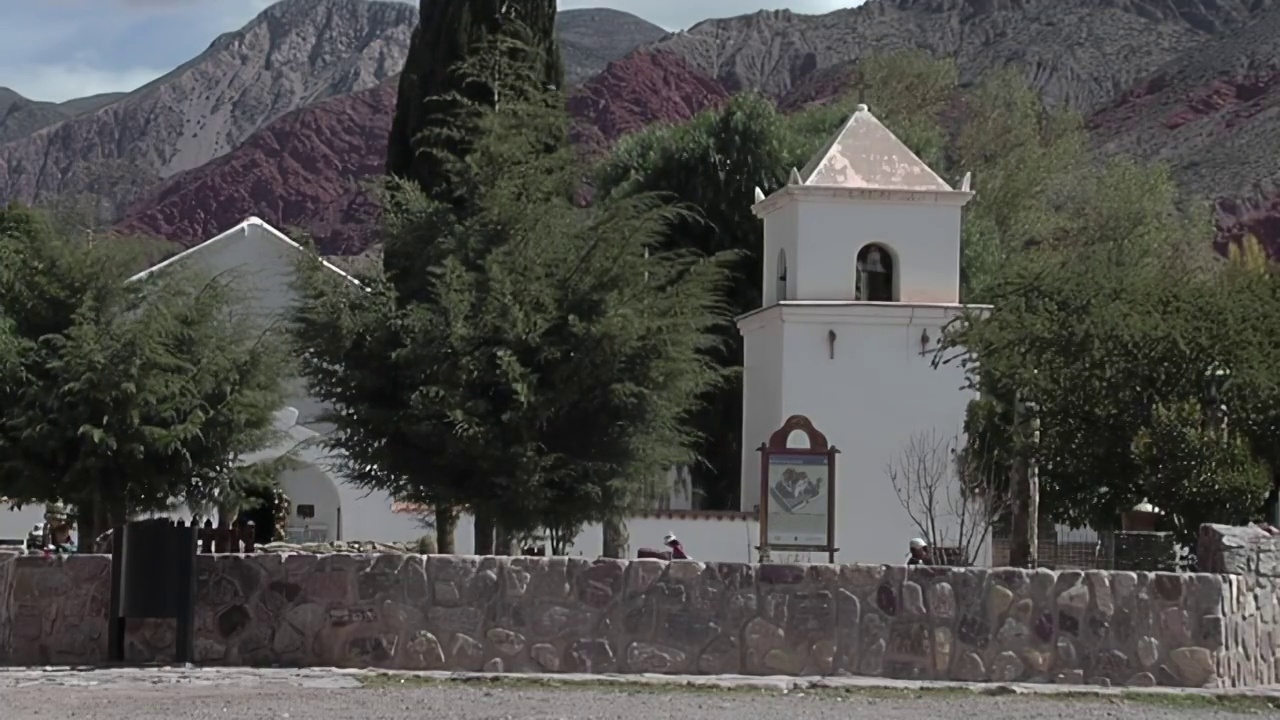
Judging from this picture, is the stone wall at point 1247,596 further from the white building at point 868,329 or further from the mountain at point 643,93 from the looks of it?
the mountain at point 643,93

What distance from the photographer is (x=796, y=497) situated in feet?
88.7

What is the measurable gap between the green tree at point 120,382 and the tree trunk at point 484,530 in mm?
3638

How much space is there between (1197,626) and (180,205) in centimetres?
13919

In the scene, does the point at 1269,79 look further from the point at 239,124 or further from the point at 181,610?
the point at 181,610

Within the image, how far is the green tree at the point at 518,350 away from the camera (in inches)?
842

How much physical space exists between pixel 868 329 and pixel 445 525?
387 inches

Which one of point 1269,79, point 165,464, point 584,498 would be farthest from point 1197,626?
point 1269,79

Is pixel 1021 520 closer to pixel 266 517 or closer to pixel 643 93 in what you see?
pixel 266 517

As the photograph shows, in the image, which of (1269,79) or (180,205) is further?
(180,205)

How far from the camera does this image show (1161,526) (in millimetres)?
26125

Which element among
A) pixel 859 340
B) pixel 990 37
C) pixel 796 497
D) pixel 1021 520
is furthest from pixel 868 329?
pixel 990 37

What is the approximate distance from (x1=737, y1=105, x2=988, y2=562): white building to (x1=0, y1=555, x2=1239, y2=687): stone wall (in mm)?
17861

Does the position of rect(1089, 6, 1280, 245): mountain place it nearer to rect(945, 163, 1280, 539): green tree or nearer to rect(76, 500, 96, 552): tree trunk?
rect(945, 163, 1280, 539): green tree

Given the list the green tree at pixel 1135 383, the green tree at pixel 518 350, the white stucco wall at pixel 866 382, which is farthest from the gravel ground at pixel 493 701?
the white stucco wall at pixel 866 382
